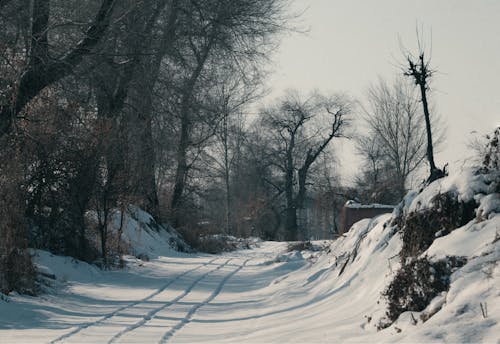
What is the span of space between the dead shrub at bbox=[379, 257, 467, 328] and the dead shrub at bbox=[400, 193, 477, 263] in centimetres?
95

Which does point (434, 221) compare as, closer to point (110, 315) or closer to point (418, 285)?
point (418, 285)

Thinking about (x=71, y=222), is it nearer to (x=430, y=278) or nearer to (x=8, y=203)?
(x=8, y=203)

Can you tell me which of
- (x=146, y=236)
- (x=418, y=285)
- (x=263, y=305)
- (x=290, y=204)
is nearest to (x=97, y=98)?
(x=146, y=236)

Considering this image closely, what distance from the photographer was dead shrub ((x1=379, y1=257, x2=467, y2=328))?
286 inches

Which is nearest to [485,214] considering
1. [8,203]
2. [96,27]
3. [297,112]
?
[8,203]

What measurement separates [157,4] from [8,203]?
9.67m

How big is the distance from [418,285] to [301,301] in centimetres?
468

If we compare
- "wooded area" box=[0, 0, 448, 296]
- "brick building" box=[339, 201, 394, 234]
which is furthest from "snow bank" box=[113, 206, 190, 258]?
"brick building" box=[339, 201, 394, 234]

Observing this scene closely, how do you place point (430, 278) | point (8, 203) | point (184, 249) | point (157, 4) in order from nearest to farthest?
point (430, 278) → point (8, 203) → point (157, 4) → point (184, 249)

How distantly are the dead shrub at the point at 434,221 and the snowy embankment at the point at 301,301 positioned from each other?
120 millimetres

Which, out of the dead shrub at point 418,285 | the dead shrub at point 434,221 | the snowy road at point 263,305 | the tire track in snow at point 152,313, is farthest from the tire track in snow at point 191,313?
the dead shrub at point 434,221

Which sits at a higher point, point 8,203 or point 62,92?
point 62,92

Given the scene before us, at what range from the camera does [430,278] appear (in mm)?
7387

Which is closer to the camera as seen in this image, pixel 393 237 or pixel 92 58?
pixel 393 237
